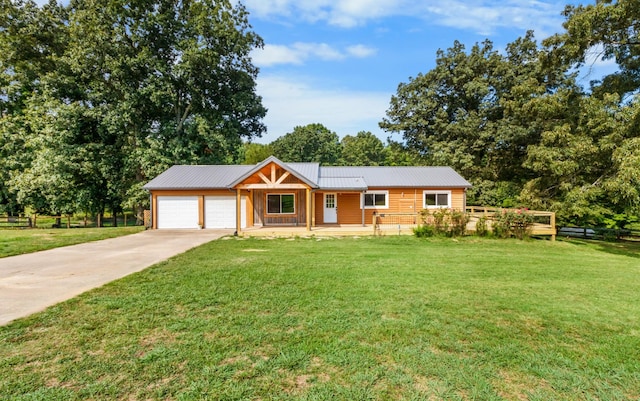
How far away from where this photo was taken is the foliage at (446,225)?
1441 cm

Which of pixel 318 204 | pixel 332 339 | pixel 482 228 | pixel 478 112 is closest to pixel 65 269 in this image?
pixel 332 339

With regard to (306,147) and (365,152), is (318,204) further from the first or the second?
(365,152)

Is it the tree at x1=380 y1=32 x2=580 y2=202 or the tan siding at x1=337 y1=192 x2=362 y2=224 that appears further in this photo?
the tree at x1=380 y1=32 x2=580 y2=202

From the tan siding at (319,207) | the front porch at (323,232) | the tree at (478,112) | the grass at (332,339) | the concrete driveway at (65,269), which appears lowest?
the grass at (332,339)

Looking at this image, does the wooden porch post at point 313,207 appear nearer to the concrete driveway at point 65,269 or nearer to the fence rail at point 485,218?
the fence rail at point 485,218

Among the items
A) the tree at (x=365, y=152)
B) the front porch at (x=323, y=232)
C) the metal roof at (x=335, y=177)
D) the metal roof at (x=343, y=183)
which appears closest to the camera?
the front porch at (x=323, y=232)

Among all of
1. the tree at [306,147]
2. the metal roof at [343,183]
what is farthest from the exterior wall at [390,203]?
the tree at [306,147]

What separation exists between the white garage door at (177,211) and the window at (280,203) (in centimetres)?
420

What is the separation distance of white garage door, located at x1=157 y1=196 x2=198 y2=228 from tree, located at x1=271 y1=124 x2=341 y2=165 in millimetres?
33443

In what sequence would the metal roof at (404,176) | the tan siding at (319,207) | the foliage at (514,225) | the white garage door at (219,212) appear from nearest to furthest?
the foliage at (514,225) → the white garage door at (219,212) → the tan siding at (319,207) → the metal roof at (404,176)

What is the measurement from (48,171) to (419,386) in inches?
968

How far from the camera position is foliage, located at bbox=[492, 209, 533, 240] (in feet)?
47.0

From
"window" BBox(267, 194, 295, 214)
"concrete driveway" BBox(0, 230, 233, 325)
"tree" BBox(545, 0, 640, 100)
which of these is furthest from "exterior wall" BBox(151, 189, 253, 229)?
"tree" BBox(545, 0, 640, 100)

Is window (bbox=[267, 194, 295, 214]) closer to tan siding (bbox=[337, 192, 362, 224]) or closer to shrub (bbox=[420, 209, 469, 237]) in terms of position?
tan siding (bbox=[337, 192, 362, 224])
